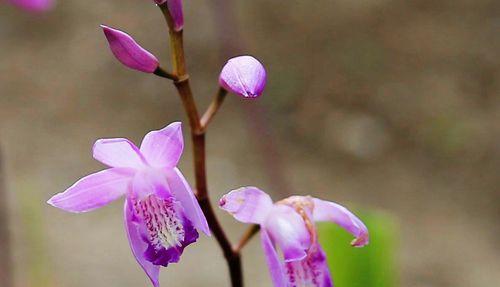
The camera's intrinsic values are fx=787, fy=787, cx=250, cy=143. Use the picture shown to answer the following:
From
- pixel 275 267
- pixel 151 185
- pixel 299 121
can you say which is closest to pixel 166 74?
pixel 151 185

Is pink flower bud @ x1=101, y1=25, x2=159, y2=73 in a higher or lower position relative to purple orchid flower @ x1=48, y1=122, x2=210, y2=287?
higher

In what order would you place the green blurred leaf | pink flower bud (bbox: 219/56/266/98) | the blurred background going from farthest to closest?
1. the blurred background
2. the green blurred leaf
3. pink flower bud (bbox: 219/56/266/98)

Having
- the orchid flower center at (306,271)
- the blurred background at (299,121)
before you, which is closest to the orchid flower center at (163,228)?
the orchid flower center at (306,271)

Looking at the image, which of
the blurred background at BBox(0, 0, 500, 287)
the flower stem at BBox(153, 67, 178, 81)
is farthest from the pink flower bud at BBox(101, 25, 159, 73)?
the blurred background at BBox(0, 0, 500, 287)

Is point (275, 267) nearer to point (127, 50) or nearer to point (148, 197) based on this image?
point (148, 197)

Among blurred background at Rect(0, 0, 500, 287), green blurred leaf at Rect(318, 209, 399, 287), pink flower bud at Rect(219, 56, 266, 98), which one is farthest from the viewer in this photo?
blurred background at Rect(0, 0, 500, 287)

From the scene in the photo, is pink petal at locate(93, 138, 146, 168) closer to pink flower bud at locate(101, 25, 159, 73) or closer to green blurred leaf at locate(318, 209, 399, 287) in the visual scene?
pink flower bud at locate(101, 25, 159, 73)

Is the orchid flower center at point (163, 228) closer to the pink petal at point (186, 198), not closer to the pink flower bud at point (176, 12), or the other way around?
the pink petal at point (186, 198)
